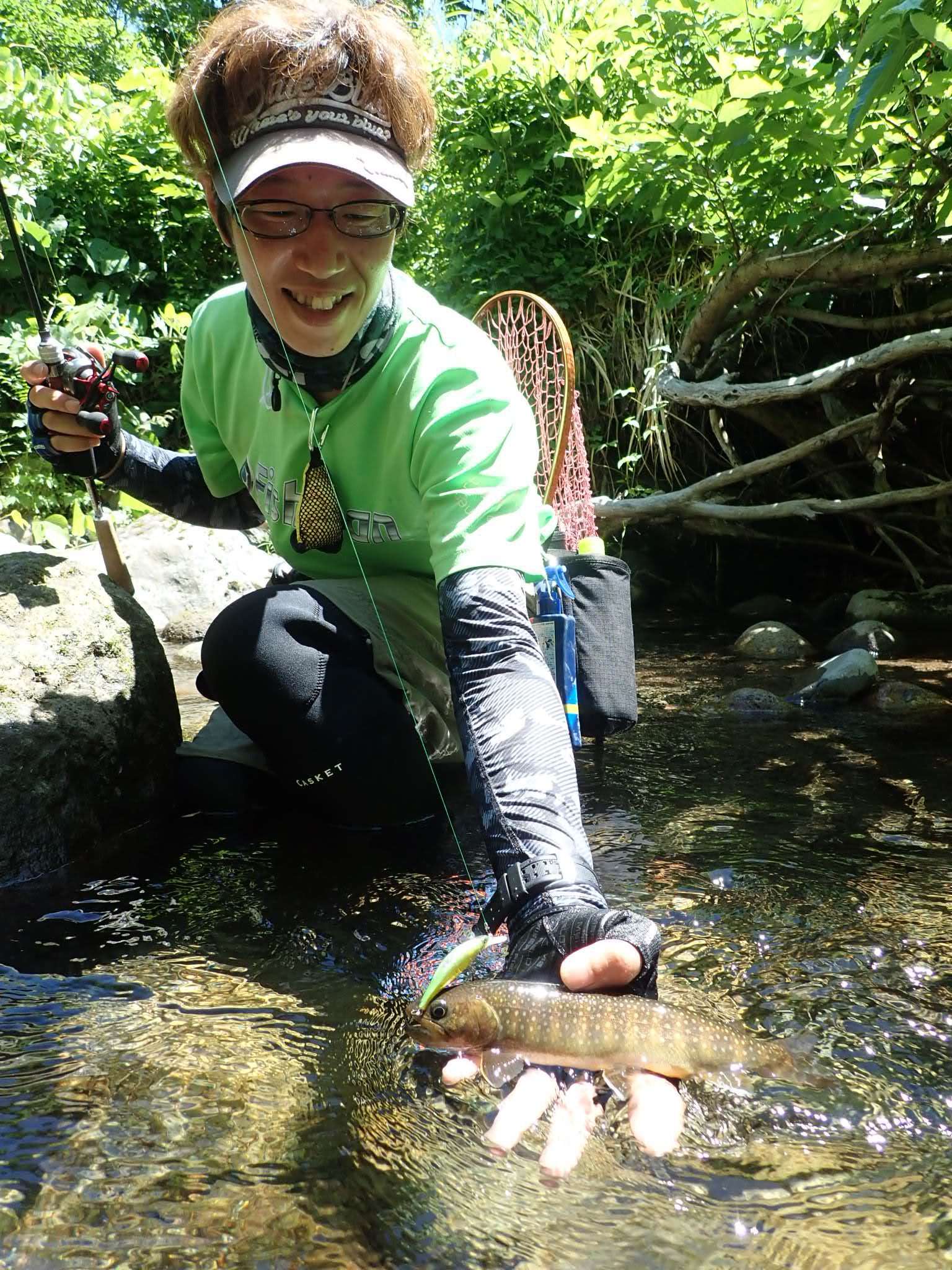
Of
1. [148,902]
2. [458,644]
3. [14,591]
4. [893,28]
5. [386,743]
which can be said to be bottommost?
[148,902]

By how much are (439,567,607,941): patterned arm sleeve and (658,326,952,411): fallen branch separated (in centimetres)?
352

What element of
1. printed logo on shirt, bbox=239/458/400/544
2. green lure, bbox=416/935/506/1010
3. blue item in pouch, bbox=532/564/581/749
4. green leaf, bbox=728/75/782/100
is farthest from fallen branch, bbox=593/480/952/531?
green lure, bbox=416/935/506/1010

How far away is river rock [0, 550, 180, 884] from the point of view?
2664 mm

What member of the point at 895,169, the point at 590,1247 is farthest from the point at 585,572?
the point at 895,169

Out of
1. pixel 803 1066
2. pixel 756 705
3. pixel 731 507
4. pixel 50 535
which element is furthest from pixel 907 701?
pixel 50 535

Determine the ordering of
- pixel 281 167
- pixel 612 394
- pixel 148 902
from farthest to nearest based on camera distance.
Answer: pixel 612 394, pixel 148 902, pixel 281 167

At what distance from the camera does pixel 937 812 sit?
307cm

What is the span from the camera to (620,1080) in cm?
156

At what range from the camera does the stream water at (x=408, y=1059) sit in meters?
1.38

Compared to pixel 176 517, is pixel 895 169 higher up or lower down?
higher up

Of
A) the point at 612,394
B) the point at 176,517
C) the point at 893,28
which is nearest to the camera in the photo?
the point at 893,28

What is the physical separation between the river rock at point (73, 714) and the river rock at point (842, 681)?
272cm

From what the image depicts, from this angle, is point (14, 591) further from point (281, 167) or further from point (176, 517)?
point (281, 167)

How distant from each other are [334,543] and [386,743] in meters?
0.53
